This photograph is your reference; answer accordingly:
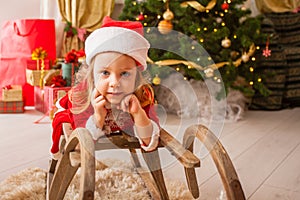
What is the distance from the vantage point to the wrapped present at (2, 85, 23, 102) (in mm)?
2223

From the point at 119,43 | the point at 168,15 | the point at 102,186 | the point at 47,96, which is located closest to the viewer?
the point at 119,43

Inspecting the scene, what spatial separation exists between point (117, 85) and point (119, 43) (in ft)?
0.31

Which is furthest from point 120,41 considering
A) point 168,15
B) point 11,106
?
point 11,106

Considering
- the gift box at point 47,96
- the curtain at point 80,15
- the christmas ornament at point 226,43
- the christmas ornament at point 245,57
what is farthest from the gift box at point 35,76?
the christmas ornament at point 245,57

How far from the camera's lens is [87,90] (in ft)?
3.00

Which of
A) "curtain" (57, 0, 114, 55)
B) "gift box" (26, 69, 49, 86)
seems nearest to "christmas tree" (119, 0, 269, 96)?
"curtain" (57, 0, 114, 55)

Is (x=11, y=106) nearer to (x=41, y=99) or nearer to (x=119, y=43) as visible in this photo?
(x=41, y=99)

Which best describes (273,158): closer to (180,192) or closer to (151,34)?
(180,192)

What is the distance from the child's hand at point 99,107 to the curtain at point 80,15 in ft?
6.07

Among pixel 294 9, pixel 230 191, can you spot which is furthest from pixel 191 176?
pixel 294 9

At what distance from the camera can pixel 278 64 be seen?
249 cm

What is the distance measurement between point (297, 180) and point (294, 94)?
1.38 metres

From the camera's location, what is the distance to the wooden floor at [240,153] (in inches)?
49.4

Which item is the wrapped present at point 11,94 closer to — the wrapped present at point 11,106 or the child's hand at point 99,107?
the wrapped present at point 11,106
